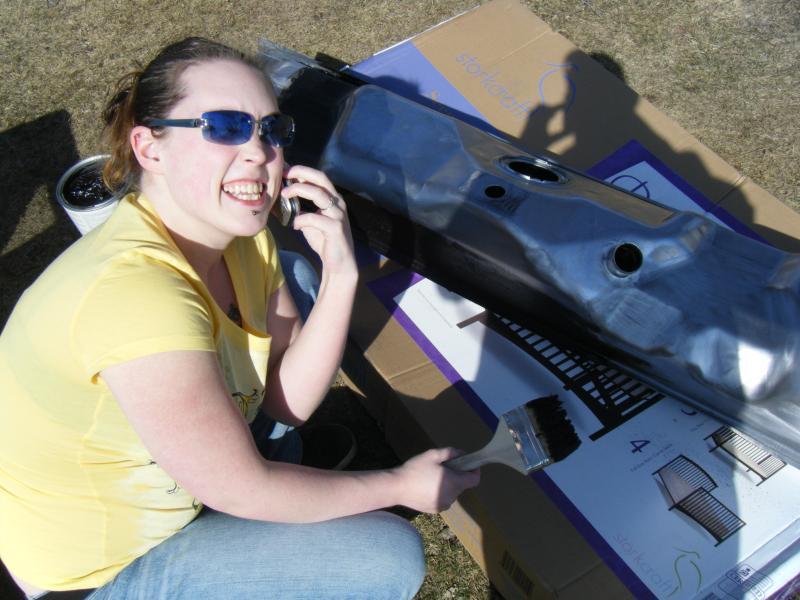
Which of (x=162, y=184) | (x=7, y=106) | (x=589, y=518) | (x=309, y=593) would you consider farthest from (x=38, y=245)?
(x=589, y=518)

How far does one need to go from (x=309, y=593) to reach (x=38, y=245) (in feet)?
5.12

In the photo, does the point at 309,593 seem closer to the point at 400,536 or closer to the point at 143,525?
the point at 400,536

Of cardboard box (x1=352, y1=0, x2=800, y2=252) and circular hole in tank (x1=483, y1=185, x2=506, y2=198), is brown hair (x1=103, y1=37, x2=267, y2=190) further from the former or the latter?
cardboard box (x1=352, y1=0, x2=800, y2=252)

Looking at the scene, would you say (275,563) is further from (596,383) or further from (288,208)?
(596,383)

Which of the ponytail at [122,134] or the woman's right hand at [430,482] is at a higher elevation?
the ponytail at [122,134]

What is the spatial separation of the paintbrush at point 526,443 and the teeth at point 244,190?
Result: 57 cm

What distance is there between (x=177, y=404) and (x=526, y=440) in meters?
0.60

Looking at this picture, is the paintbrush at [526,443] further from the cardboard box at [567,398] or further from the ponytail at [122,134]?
the ponytail at [122,134]

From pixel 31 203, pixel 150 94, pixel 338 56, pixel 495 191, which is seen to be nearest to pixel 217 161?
pixel 150 94

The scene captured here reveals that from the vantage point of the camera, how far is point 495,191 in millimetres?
1474

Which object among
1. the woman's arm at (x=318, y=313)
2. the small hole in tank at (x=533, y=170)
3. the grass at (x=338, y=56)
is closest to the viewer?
the woman's arm at (x=318, y=313)

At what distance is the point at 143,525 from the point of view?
1166mm

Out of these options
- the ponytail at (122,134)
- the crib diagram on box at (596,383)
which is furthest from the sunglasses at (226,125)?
the crib diagram on box at (596,383)

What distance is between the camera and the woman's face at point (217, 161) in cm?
107
